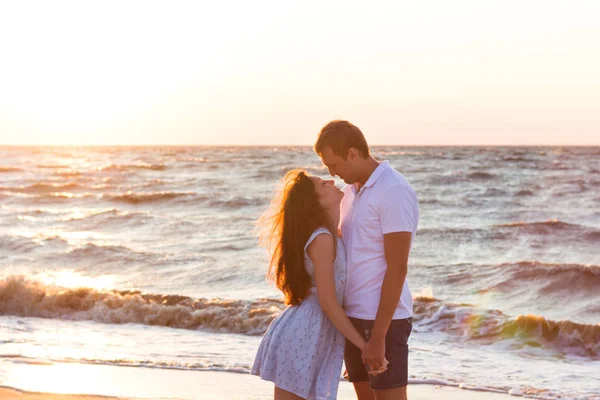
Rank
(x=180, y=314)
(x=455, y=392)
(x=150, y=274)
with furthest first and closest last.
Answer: (x=150, y=274)
(x=180, y=314)
(x=455, y=392)

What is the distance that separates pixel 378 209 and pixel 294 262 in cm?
47

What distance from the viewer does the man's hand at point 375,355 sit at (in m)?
3.27

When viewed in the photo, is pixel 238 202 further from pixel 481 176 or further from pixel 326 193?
pixel 326 193

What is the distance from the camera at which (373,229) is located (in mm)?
3299

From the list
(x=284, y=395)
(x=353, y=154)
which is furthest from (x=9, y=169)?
(x=353, y=154)

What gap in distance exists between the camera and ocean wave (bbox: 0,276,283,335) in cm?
994

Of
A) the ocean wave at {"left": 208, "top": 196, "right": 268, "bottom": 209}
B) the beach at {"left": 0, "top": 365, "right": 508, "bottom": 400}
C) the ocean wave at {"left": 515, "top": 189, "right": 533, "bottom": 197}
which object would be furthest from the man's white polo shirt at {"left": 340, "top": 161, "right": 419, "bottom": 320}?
the ocean wave at {"left": 515, "top": 189, "right": 533, "bottom": 197}

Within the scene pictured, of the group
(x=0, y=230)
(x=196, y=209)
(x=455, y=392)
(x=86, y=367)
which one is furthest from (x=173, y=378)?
(x=196, y=209)

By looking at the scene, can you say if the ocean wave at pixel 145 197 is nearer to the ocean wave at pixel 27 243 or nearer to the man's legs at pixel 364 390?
the ocean wave at pixel 27 243

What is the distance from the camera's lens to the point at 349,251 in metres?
3.42

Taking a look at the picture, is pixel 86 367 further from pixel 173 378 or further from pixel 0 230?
pixel 0 230

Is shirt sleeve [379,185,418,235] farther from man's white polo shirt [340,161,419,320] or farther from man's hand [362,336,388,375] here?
man's hand [362,336,388,375]

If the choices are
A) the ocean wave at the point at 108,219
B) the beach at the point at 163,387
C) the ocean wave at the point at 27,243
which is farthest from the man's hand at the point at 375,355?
the ocean wave at the point at 108,219

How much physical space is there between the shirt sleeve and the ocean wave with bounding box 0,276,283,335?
6605 mm
